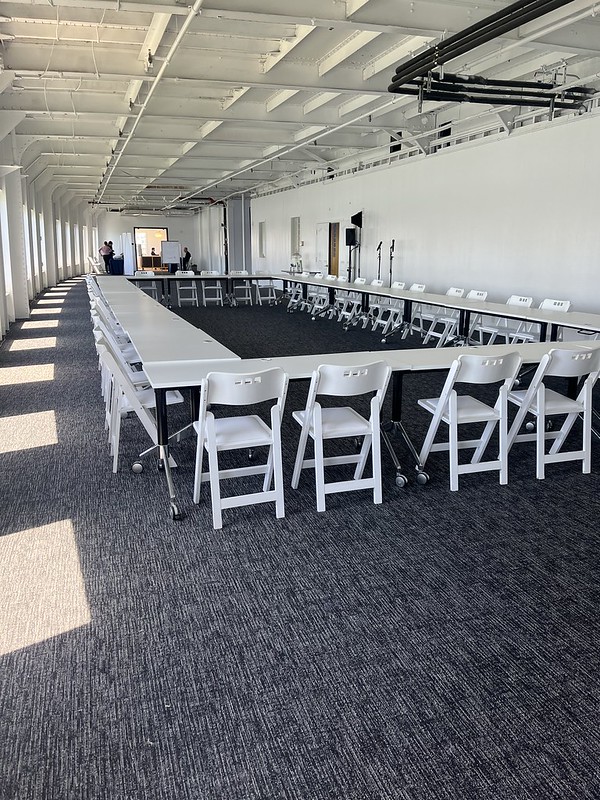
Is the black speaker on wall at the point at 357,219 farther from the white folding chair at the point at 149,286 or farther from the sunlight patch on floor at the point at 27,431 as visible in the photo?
the sunlight patch on floor at the point at 27,431

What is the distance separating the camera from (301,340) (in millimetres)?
10305

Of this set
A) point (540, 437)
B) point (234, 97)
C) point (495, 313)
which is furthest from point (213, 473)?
point (234, 97)

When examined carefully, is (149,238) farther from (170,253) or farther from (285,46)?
(285,46)

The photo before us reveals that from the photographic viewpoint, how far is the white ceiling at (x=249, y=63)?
5.82 metres

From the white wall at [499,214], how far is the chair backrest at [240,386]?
6.73 m

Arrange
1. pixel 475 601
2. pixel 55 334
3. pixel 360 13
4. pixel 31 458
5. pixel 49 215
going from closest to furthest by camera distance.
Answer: pixel 475 601
pixel 31 458
pixel 360 13
pixel 55 334
pixel 49 215

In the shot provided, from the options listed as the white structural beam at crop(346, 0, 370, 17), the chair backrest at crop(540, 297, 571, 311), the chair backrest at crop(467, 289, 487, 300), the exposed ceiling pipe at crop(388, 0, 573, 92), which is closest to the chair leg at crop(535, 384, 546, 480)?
the exposed ceiling pipe at crop(388, 0, 573, 92)

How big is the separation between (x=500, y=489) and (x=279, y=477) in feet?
5.02

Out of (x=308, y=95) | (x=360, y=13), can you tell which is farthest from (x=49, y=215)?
(x=360, y=13)

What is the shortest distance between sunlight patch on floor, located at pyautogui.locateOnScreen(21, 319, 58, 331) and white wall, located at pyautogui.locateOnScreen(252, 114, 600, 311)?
7.38m

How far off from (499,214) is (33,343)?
787 centimetres

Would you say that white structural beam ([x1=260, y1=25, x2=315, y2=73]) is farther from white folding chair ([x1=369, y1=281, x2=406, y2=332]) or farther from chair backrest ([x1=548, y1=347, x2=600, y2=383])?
white folding chair ([x1=369, y1=281, x2=406, y2=332])

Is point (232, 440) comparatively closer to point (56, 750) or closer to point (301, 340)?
point (56, 750)

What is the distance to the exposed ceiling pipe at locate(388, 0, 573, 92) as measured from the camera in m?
4.26
